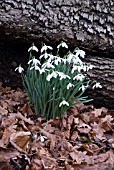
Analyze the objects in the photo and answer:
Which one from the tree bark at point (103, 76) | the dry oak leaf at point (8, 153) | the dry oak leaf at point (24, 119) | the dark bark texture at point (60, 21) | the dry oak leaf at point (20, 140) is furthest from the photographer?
the tree bark at point (103, 76)

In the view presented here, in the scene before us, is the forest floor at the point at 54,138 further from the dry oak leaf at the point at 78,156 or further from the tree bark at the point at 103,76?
the tree bark at the point at 103,76

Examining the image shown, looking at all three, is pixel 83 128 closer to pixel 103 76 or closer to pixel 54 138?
pixel 54 138

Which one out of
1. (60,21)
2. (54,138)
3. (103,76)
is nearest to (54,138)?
(54,138)

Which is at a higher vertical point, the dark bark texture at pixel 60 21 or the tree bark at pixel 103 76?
the dark bark texture at pixel 60 21

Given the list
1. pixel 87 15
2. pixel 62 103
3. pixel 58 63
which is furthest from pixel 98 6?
pixel 62 103

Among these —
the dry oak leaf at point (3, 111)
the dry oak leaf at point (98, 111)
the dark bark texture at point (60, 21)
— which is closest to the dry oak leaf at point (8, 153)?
the dry oak leaf at point (3, 111)

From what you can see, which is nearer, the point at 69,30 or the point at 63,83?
the point at 63,83

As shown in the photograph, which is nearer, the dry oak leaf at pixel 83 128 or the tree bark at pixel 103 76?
the dry oak leaf at pixel 83 128

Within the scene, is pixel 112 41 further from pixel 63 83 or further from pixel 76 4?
pixel 63 83
